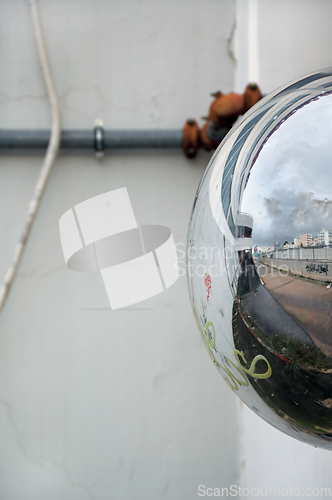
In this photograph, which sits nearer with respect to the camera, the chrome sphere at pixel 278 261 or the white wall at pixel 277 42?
the chrome sphere at pixel 278 261

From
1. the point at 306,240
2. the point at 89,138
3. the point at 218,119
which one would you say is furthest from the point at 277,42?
the point at 306,240

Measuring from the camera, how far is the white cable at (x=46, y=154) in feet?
2.30

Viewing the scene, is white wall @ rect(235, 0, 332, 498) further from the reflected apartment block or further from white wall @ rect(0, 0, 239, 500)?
the reflected apartment block

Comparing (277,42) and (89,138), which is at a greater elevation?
(277,42)

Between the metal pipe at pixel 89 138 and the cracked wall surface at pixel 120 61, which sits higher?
the cracked wall surface at pixel 120 61

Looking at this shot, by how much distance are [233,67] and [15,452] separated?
924mm

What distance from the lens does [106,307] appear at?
0.75 meters

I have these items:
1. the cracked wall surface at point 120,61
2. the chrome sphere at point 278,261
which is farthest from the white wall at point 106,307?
the chrome sphere at point 278,261

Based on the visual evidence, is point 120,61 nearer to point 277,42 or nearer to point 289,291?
point 277,42

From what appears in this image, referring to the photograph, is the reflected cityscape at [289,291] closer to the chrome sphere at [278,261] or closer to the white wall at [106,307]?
the chrome sphere at [278,261]

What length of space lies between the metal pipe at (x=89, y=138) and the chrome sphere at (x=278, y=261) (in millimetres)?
575

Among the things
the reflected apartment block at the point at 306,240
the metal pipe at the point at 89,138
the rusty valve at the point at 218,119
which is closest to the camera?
the reflected apartment block at the point at 306,240

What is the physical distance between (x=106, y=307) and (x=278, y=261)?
63 cm

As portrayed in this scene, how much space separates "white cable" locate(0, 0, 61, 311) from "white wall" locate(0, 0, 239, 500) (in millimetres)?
38
